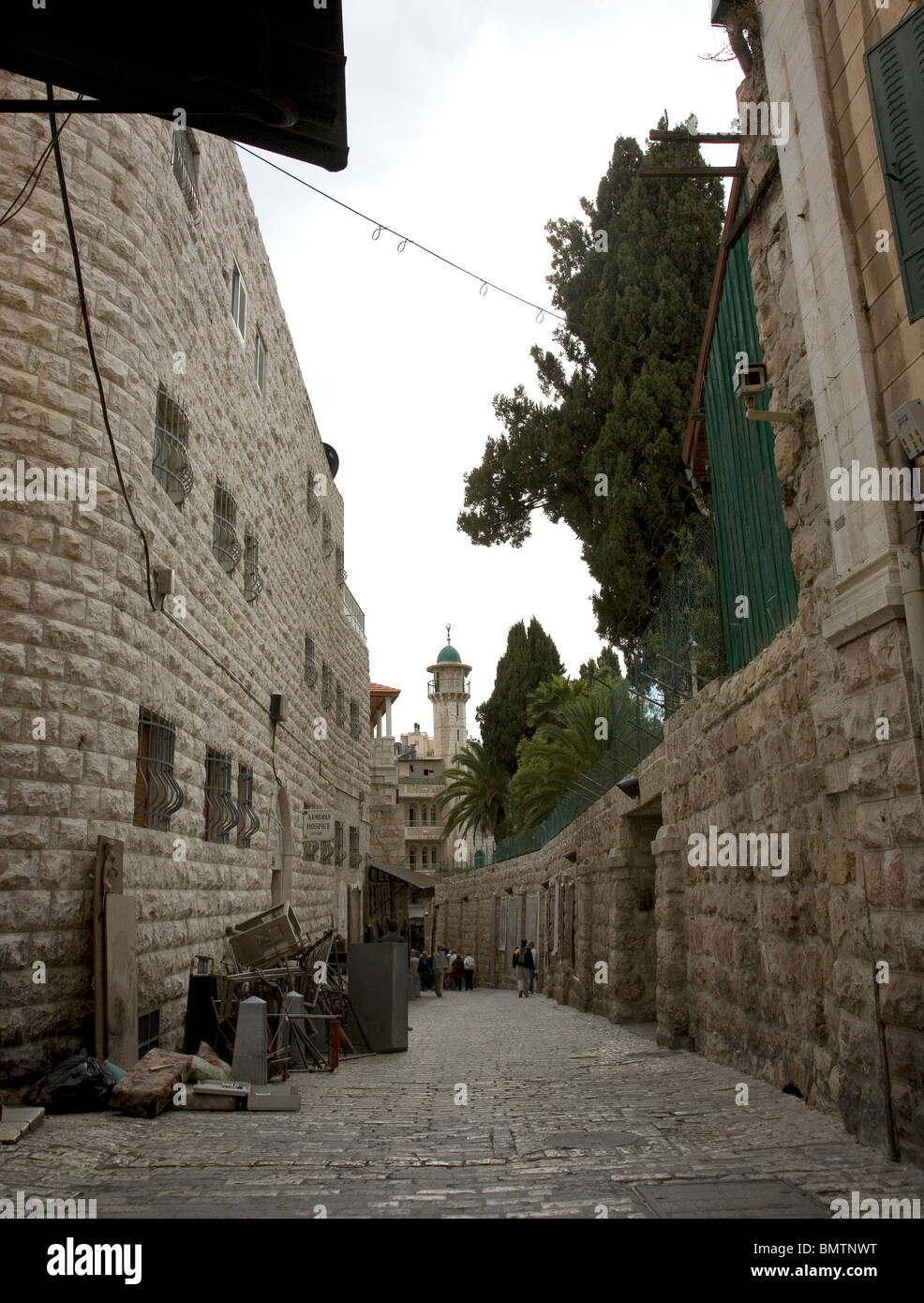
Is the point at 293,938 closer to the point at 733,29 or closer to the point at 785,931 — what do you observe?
the point at 785,931

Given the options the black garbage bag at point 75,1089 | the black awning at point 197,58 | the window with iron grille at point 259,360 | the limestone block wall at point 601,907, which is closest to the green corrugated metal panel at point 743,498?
the limestone block wall at point 601,907

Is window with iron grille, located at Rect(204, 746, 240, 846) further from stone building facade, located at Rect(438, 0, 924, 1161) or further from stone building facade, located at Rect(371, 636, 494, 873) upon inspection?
stone building facade, located at Rect(371, 636, 494, 873)

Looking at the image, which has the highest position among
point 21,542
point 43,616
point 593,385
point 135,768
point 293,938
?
point 593,385

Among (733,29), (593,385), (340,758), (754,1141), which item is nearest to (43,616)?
(754,1141)

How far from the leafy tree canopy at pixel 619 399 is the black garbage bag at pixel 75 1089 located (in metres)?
16.2

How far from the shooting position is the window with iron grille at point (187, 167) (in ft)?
32.1

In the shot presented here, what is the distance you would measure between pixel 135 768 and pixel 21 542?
6.66ft

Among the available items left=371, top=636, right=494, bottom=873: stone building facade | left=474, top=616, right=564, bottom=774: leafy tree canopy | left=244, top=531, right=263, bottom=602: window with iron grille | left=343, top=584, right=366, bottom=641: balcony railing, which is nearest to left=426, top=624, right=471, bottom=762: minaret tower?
left=371, top=636, right=494, bottom=873: stone building facade

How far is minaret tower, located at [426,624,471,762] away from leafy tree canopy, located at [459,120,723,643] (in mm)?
48055

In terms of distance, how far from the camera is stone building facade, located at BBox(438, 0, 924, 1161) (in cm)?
459

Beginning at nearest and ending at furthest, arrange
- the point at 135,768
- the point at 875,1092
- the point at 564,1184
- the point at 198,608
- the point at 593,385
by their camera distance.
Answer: the point at 564,1184 < the point at 875,1092 < the point at 135,768 < the point at 198,608 < the point at 593,385

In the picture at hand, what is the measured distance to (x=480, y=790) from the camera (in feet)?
136

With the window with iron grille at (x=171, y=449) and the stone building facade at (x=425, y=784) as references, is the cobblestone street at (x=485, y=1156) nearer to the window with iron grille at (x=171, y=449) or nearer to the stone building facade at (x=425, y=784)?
the window with iron grille at (x=171, y=449)
